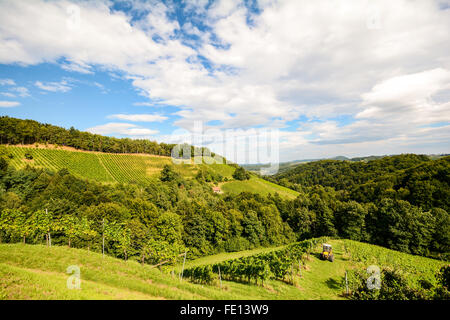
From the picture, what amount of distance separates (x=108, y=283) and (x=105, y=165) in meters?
85.3

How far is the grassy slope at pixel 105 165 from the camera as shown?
220 feet

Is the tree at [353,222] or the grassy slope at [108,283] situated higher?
the grassy slope at [108,283]

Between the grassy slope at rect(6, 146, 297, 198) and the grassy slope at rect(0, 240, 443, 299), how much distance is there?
2403 inches

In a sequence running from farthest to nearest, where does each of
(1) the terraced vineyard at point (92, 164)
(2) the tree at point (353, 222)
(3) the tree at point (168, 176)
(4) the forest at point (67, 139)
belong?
(3) the tree at point (168, 176) → (4) the forest at point (67, 139) → (1) the terraced vineyard at point (92, 164) → (2) the tree at point (353, 222)

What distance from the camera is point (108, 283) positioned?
11133mm

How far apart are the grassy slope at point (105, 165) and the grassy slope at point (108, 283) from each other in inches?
2403

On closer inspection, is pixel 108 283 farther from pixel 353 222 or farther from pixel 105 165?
pixel 105 165

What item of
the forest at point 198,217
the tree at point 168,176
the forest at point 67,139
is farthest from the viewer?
the tree at point 168,176

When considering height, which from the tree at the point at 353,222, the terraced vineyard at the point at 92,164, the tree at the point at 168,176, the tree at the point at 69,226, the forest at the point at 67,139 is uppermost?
the forest at the point at 67,139

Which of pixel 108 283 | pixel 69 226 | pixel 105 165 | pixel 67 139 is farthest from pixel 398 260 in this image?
pixel 67 139

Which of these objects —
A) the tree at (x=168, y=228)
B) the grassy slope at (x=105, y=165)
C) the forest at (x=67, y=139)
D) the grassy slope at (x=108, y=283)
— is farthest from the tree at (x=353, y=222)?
the forest at (x=67, y=139)

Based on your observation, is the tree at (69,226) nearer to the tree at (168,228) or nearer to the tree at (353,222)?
the tree at (168,228)
